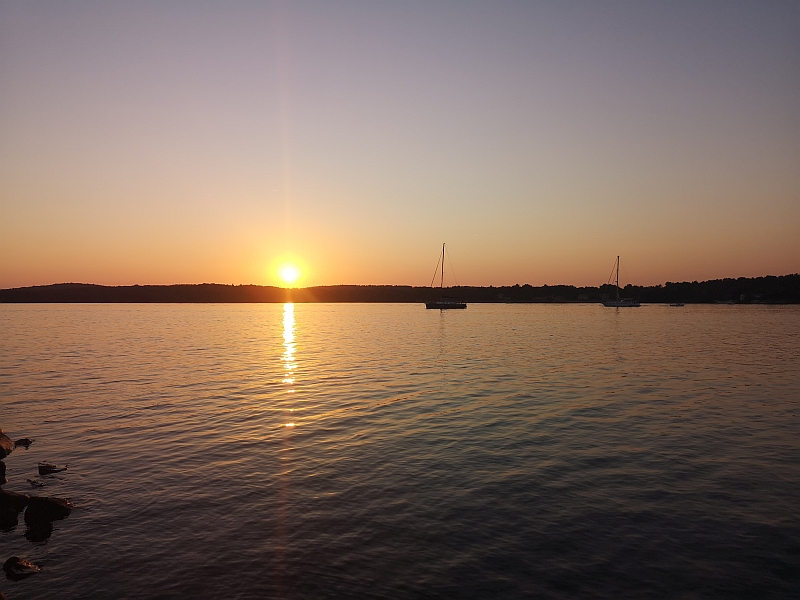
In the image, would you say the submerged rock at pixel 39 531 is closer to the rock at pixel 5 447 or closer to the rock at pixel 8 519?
the rock at pixel 8 519

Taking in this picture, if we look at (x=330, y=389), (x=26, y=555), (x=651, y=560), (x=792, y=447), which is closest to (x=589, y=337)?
(x=330, y=389)

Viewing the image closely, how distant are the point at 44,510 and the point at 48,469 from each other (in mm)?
4863

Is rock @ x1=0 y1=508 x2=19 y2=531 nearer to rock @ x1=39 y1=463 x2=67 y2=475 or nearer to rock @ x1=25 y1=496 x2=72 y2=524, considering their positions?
rock @ x1=25 y1=496 x2=72 y2=524

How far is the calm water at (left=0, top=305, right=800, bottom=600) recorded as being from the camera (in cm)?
1112

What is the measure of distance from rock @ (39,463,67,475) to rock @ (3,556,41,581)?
722 centimetres

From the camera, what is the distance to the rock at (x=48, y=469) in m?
18.1

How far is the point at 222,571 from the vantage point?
445 inches

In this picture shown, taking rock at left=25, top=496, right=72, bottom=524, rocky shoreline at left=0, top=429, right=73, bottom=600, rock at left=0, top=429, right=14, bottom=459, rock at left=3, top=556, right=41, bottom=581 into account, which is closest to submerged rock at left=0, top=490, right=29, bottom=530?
rocky shoreline at left=0, top=429, right=73, bottom=600

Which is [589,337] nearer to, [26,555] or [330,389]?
[330,389]

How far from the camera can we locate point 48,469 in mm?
18250

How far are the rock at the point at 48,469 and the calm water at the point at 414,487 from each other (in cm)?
40

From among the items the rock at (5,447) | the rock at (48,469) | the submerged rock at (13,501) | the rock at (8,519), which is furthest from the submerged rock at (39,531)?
the rock at (5,447)

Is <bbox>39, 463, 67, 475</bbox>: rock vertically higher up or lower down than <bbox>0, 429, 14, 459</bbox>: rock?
lower down

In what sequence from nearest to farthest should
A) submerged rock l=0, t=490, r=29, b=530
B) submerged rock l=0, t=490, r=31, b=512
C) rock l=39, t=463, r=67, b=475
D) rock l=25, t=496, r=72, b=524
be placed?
submerged rock l=0, t=490, r=29, b=530
rock l=25, t=496, r=72, b=524
submerged rock l=0, t=490, r=31, b=512
rock l=39, t=463, r=67, b=475
